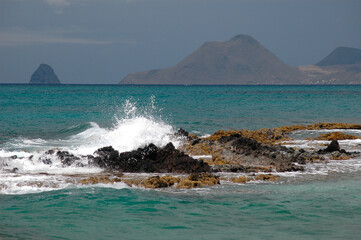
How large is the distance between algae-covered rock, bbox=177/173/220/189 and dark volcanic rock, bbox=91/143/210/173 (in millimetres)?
1039

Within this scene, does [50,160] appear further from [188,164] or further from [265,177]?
[265,177]

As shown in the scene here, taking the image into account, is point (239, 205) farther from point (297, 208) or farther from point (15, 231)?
point (15, 231)

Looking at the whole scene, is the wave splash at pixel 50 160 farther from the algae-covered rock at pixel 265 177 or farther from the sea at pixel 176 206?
Result: the algae-covered rock at pixel 265 177

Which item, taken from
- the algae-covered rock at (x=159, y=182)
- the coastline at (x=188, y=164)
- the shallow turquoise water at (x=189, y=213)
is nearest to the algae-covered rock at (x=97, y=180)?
the coastline at (x=188, y=164)

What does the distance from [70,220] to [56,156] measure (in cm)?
631

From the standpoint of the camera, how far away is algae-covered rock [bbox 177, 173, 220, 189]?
12.4 m

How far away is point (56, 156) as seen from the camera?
15609mm

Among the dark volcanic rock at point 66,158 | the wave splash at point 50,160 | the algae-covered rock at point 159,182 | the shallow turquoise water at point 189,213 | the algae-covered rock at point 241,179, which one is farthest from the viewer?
the dark volcanic rock at point 66,158

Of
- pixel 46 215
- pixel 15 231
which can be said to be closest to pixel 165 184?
pixel 46 215

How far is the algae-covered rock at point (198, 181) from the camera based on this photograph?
12.4m

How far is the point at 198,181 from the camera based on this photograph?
12594mm

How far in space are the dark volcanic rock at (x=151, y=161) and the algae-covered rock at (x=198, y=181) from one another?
3.41 ft

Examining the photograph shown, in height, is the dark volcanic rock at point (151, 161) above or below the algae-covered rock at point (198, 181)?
above

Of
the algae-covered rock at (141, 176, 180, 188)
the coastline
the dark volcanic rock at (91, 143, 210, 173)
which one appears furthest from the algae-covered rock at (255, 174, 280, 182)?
the algae-covered rock at (141, 176, 180, 188)
